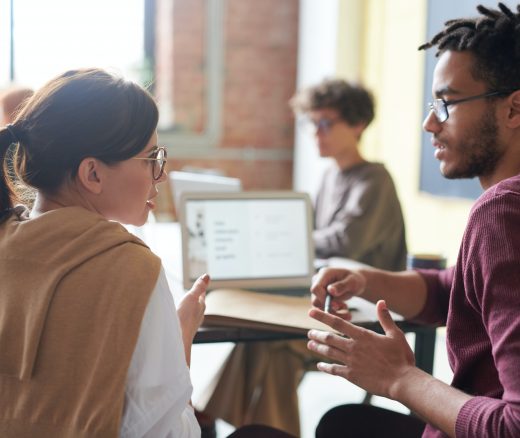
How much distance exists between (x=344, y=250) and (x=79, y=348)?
67.0 inches

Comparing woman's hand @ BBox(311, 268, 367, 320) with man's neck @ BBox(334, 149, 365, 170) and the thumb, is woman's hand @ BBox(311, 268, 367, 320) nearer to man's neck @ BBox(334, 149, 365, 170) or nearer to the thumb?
the thumb

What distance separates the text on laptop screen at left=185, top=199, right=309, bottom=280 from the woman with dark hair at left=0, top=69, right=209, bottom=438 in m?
0.79

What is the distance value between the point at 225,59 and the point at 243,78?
0.69 ft

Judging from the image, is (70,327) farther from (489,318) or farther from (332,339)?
(489,318)

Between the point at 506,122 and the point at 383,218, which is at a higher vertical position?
the point at 506,122

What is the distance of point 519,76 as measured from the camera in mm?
1250

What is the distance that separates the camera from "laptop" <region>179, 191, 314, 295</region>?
1837 millimetres

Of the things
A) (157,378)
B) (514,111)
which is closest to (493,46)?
(514,111)

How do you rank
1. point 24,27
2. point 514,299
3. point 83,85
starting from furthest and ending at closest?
point 24,27 < point 83,85 < point 514,299

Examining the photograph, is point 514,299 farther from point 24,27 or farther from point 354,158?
point 24,27

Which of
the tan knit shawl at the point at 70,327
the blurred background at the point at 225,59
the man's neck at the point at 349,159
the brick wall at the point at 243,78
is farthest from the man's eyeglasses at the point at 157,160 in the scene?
the brick wall at the point at 243,78

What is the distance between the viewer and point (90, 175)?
1.08 metres

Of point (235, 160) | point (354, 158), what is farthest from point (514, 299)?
point (235, 160)

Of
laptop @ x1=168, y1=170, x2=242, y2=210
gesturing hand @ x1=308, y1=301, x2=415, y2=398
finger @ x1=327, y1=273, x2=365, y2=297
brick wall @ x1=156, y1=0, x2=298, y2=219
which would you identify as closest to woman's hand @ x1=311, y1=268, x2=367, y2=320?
finger @ x1=327, y1=273, x2=365, y2=297
